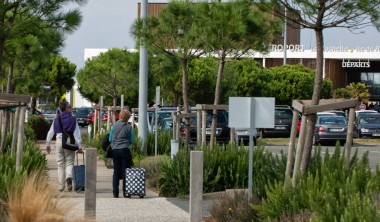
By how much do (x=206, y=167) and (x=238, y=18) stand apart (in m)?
5.40

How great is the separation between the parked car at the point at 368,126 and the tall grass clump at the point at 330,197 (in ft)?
116

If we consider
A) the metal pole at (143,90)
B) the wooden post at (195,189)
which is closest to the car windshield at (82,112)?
the metal pole at (143,90)

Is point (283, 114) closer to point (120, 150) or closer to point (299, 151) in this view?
point (120, 150)

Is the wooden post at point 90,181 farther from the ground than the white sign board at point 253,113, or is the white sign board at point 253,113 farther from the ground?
the white sign board at point 253,113

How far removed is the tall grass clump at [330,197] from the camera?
8797 mm

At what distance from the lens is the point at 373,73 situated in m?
114

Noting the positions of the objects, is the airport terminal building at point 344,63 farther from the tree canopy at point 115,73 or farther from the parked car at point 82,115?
the tree canopy at point 115,73

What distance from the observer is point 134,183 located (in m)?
17.2

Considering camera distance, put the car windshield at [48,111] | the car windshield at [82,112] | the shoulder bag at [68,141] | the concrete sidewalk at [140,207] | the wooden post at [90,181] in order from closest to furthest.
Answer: the wooden post at [90,181], the concrete sidewalk at [140,207], the shoulder bag at [68,141], the car windshield at [48,111], the car windshield at [82,112]

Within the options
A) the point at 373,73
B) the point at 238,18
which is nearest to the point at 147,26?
the point at 238,18

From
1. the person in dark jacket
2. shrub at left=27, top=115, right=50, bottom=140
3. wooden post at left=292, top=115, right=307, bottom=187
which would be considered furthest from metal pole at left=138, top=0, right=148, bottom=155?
shrub at left=27, top=115, right=50, bottom=140

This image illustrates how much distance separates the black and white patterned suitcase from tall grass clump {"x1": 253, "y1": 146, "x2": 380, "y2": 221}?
549 cm

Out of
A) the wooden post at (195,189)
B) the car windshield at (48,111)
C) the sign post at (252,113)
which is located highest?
the sign post at (252,113)

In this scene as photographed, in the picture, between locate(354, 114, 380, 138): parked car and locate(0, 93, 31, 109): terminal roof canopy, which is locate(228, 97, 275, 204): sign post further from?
locate(354, 114, 380, 138): parked car
